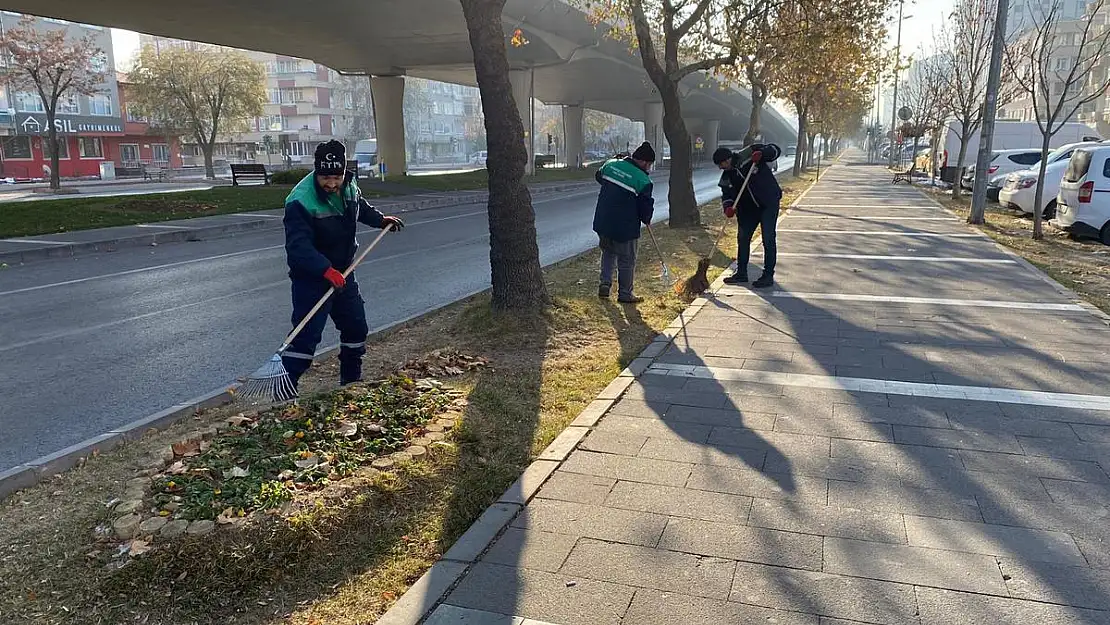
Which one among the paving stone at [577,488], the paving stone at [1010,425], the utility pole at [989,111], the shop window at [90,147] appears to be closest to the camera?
the paving stone at [577,488]

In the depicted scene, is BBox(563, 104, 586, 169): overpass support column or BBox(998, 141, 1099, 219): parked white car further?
BBox(563, 104, 586, 169): overpass support column

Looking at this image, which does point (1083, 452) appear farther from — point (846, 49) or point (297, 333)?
point (846, 49)

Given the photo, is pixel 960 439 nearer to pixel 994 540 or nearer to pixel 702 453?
pixel 994 540

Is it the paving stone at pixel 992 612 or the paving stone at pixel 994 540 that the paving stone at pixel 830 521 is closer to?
the paving stone at pixel 994 540

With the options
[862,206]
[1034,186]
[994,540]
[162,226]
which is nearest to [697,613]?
[994,540]

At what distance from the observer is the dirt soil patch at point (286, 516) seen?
2.93m

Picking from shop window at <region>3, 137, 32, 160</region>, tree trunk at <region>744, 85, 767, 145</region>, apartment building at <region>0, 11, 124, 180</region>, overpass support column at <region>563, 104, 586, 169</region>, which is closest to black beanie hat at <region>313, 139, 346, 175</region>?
tree trunk at <region>744, 85, 767, 145</region>

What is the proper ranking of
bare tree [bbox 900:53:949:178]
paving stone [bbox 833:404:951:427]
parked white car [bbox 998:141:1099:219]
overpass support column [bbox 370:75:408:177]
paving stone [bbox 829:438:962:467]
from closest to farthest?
paving stone [bbox 829:438:962:467] < paving stone [bbox 833:404:951:427] < parked white car [bbox 998:141:1099:219] < bare tree [bbox 900:53:949:178] < overpass support column [bbox 370:75:408:177]

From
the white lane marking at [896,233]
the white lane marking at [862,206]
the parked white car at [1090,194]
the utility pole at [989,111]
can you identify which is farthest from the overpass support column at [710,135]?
the parked white car at [1090,194]

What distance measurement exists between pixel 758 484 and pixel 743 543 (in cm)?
62

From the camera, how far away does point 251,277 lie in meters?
10.7

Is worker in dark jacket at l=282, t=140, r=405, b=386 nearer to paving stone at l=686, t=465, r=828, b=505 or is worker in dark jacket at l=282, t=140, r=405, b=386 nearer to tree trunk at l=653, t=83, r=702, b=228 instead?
paving stone at l=686, t=465, r=828, b=505

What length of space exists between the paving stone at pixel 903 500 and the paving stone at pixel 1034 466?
43 centimetres

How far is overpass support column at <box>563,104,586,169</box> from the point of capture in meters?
58.4
